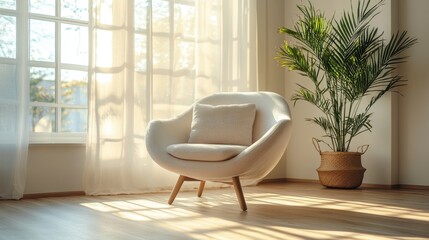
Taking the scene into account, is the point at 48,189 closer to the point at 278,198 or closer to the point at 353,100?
the point at 278,198

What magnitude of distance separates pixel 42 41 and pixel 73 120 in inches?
26.5

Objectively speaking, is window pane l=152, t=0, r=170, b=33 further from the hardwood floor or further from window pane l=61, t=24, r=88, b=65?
the hardwood floor

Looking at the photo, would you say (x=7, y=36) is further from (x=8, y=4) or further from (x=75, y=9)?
(x=75, y=9)

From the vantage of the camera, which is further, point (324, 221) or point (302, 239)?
point (324, 221)

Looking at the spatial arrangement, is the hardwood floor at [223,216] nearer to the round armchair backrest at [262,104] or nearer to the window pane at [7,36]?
the round armchair backrest at [262,104]

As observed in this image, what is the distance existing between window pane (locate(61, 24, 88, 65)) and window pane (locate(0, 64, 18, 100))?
577 mm

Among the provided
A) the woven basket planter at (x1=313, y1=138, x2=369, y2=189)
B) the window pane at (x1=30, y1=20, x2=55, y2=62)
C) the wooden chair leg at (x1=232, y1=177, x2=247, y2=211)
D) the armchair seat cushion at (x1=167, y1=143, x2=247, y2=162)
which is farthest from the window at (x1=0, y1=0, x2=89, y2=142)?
the woven basket planter at (x1=313, y1=138, x2=369, y2=189)

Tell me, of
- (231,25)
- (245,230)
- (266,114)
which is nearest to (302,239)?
(245,230)

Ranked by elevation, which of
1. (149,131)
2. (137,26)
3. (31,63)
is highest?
(137,26)

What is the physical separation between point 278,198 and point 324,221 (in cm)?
116

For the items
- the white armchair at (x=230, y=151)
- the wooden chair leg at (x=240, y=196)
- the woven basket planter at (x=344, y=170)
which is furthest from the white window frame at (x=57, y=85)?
the woven basket planter at (x=344, y=170)

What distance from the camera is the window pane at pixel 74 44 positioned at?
4.46 m

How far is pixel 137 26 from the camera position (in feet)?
14.7

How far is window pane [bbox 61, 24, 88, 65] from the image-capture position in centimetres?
446
